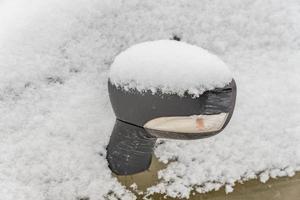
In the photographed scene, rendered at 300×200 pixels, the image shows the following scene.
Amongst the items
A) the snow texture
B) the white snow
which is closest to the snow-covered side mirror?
the white snow

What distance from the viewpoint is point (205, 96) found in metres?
1.10

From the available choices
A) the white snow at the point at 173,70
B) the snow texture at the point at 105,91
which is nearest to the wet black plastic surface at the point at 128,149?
the snow texture at the point at 105,91

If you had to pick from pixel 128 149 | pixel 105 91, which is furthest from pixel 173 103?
pixel 105 91

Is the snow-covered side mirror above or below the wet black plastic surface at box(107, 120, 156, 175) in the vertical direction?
above

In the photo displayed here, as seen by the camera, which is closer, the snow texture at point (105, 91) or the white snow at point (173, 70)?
the white snow at point (173, 70)

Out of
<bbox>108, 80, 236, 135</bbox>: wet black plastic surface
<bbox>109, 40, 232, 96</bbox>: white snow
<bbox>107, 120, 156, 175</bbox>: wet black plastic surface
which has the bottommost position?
<bbox>107, 120, 156, 175</bbox>: wet black plastic surface

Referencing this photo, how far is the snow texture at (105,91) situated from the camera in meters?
1.36

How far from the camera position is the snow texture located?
136 centimetres

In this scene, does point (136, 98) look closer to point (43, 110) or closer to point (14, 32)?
point (43, 110)

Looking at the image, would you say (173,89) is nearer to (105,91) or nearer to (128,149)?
(128,149)

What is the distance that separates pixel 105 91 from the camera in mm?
1463

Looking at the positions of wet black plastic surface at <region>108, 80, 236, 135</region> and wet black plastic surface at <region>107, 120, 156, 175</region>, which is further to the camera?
wet black plastic surface at <region>107, 120, 156, 175</region>

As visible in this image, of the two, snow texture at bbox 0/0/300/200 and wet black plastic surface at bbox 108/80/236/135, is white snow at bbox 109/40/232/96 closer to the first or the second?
wet black plastic surface at bbox 108/80/236/135

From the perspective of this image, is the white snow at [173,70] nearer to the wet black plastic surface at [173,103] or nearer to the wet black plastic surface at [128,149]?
the wet black plastic surface at [173,103]
